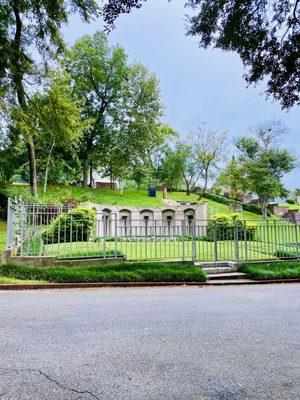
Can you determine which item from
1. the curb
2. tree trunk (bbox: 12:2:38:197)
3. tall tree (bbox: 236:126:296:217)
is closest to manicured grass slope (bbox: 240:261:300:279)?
the curb

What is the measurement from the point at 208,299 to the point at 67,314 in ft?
11.4

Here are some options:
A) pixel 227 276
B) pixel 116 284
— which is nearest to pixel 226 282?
pixel 227 276

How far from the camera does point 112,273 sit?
1040 cm

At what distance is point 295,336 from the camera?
479 centimetres

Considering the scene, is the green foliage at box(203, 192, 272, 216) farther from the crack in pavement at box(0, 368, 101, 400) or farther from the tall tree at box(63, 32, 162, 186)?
the crack in pavement at box(0, 368, 101, 400)

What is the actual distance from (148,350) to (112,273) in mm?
6415

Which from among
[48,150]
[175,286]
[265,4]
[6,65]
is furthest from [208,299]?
[48,150]

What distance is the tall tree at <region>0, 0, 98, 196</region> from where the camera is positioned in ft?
44.8

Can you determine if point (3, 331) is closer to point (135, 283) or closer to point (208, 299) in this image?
point (208, 299)

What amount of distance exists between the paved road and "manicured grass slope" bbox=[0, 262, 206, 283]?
101 inches

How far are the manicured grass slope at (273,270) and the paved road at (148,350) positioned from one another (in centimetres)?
422

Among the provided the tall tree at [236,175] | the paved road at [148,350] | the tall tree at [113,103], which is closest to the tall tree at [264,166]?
the tall tree at [236,175]

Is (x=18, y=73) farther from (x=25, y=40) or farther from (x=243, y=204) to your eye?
(x=243, y=204)

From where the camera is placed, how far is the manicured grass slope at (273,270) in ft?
37.9
